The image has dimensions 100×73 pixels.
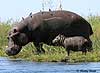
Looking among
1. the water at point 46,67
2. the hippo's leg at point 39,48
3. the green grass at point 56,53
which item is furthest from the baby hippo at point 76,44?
the water at point 46,67

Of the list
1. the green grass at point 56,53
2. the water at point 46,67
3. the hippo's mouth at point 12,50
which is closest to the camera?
the water at point 46,67

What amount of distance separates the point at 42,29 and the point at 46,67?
3547mm

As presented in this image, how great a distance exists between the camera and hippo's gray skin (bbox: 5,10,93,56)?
1598 cm

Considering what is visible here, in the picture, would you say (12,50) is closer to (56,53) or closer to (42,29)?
(42,29)

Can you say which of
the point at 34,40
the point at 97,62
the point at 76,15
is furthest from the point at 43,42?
the point at 97,62

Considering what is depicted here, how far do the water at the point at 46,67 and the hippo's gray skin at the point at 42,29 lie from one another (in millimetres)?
1837

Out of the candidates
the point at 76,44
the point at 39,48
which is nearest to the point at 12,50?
the point at 39,48

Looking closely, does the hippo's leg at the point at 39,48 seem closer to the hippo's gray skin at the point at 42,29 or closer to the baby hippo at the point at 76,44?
the hippo's gray skin at the point at 42,29

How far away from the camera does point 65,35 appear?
16.1 m

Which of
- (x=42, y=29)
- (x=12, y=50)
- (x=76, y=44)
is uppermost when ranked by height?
(x=42, y=29)

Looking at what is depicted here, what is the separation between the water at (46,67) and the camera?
11906mm

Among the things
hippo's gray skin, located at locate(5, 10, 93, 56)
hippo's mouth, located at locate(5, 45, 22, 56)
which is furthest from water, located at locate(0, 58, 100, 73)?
hippo's gray skin, located at locate(5, 10, 93, 56)

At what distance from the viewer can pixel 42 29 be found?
52.5 feet

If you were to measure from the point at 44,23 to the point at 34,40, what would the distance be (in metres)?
0.63
